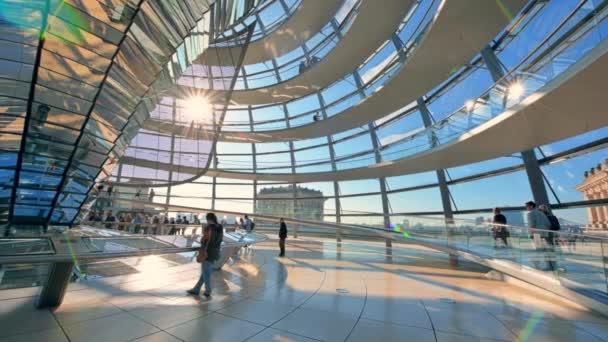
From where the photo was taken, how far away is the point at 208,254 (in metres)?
5.10

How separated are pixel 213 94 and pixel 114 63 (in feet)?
30.4

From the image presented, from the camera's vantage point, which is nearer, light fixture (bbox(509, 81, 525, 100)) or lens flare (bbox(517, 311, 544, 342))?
lens flare (bbox(517, 311, 544, 342))

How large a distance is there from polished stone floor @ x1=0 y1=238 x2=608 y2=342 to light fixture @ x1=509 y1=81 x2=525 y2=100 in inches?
220

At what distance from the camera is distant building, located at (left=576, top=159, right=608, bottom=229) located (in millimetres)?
9180

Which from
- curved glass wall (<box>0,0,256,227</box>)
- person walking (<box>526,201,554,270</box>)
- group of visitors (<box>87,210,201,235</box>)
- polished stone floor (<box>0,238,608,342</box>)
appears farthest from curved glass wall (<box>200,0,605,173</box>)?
curved glass wall (<box>0,0,256,227</box>)

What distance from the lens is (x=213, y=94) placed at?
15164 mm

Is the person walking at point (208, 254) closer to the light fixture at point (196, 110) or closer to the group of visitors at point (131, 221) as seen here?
the group of visitors at point (131, 221)

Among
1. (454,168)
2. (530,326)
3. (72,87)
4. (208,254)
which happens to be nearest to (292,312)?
(208,254)

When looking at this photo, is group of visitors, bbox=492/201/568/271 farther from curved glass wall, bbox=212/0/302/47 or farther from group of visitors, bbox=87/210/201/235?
curved glass wall, bbox=212/0/302/47

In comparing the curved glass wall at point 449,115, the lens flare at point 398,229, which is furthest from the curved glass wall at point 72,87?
the lens flare at point 398,229

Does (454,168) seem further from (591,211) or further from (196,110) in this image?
(196,110)

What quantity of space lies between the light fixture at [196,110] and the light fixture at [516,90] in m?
12.9

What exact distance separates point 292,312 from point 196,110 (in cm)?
1298

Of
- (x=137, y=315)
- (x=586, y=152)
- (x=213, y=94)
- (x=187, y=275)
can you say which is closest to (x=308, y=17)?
(x=213, y=94)
